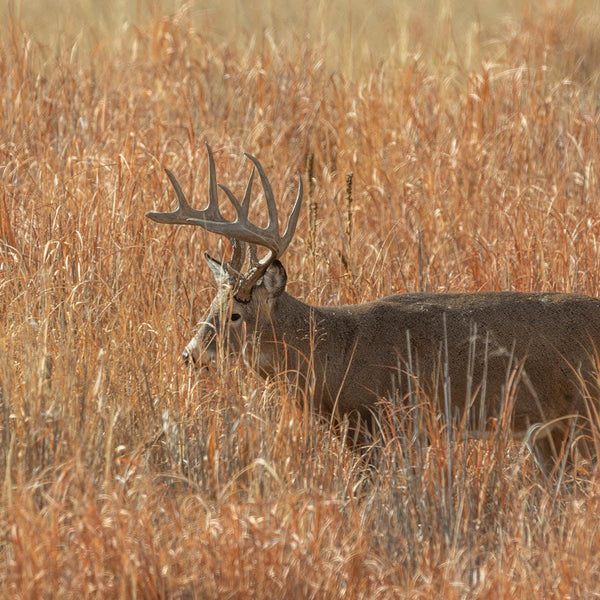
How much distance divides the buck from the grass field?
18 cm

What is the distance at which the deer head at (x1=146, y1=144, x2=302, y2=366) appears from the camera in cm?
474

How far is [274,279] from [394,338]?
554mm

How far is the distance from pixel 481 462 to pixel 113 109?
15.5 ft

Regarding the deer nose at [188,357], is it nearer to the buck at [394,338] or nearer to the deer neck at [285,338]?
the buck at [394,338]

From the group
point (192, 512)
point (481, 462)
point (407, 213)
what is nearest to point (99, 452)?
point (192, 512)

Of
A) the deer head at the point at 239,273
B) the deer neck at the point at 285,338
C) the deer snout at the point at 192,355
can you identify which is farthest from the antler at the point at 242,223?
the deer snout at the point at 192,355

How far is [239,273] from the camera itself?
16.0 ft

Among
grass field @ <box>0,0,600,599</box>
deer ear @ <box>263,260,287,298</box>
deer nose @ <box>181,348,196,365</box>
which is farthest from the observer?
deer ear @ <box>263,260,287,298</box>

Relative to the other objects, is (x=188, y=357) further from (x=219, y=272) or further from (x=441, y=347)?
(x=441, y=347)

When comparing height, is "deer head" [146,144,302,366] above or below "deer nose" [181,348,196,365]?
above

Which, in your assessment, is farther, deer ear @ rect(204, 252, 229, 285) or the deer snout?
deer ear @ rect(204, 252, 229, 285)

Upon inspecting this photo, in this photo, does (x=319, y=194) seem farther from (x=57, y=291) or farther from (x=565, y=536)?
(x=565, y=536)

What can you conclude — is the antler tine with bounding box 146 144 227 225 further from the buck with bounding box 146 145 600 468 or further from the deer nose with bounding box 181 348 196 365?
the deer nose with bounding box 181 348 196 365

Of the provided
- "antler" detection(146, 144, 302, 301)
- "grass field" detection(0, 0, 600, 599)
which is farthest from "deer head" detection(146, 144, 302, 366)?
"grass field" detection(0, 0, 600, 599)
